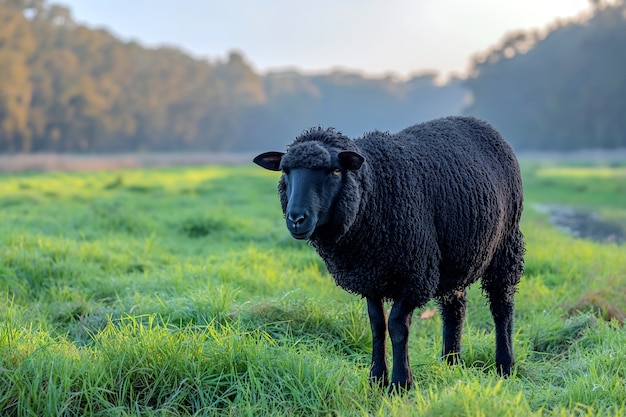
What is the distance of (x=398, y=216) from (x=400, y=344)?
0.78m

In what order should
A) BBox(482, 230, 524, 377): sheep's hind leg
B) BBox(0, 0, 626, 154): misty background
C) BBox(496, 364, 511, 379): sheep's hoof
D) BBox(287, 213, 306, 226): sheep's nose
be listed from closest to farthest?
BBox(287, 213, 306, 226): sheep's nose → BBox(496, 364, 511, 379): sheep's hoof → BBox(482, 230, 524, 377): sheep's hind leg → BBox(0, 0, 626, 154): misty background

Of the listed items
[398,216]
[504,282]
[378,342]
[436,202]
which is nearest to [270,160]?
[398,216]

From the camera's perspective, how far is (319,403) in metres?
3.34

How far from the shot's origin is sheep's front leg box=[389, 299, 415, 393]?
3.72 metres

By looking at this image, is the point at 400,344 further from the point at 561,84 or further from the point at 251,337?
the point at 561,84

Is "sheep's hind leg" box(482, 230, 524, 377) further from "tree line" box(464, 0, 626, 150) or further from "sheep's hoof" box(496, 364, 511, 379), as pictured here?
"tree line" box(464, 0, 626, 150)

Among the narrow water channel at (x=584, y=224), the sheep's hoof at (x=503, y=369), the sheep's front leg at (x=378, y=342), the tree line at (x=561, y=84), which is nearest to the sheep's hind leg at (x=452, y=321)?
the sheep's hoof at (x=503, y=369)

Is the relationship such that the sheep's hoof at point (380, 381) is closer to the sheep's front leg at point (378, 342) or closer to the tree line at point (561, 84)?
the sheep's front leg at point (378, 342)

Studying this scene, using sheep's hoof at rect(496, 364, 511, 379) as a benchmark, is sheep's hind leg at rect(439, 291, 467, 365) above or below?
above

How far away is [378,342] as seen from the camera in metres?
3.89

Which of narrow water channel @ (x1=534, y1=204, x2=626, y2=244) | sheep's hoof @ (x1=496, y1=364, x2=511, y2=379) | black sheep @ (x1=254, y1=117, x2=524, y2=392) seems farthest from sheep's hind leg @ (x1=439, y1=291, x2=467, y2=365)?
narrow water channel @ (x1=534, y1=204, x2=626, y2=244)

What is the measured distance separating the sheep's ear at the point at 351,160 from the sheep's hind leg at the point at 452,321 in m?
1.41

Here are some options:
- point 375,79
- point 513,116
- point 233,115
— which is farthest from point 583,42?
point 375,79

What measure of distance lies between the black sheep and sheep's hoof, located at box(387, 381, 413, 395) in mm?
11
